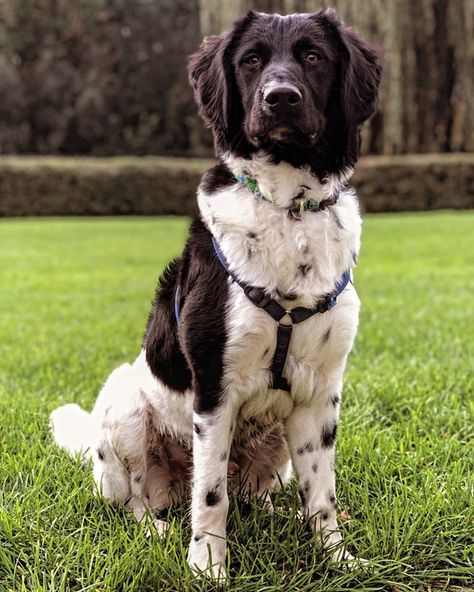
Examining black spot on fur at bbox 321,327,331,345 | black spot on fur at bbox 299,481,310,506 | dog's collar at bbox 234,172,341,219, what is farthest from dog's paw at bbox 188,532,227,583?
dog's collar at bbox 234,172,341,219

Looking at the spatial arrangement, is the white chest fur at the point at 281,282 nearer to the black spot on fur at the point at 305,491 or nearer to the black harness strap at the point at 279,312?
the black harness strap at the point at 279,312

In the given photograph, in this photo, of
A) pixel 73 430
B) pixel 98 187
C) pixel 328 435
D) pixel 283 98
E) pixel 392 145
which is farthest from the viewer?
pixel 98 187

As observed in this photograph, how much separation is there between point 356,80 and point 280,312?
78 cm

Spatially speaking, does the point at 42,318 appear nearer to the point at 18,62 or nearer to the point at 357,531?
the point at 357,531

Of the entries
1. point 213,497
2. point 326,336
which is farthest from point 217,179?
point 213,497

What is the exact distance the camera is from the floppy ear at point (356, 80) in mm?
2422

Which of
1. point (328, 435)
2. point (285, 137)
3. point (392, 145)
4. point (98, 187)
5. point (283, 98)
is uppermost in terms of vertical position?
point (283, 98)

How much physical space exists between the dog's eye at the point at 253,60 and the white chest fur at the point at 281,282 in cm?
35

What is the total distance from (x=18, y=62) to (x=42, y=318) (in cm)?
2440

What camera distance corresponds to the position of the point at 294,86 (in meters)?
2.23

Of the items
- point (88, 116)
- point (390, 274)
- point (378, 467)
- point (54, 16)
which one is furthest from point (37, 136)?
point (378, 467)

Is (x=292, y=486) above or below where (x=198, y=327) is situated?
below

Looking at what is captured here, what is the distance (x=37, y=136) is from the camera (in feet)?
97.2

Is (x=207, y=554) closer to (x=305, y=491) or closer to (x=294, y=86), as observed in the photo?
(x=305, y=491)
